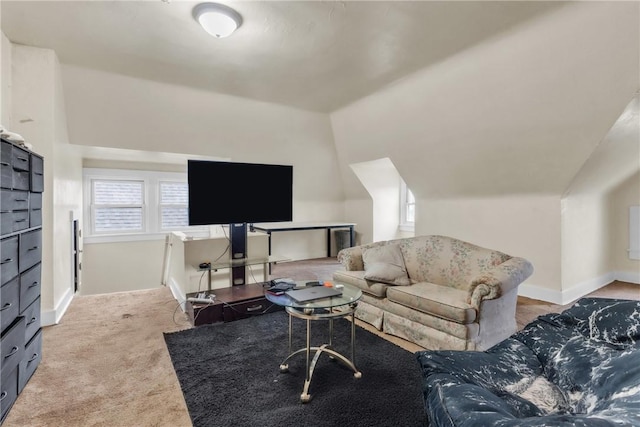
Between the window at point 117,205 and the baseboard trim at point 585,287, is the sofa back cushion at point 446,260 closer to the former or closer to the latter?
the baseboard trim at point 585,287

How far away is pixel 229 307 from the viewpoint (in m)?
3.23

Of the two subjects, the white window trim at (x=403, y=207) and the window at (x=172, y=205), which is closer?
the window at (x=172, y=205)

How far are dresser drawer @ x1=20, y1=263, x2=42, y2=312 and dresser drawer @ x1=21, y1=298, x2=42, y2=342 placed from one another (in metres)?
0.04

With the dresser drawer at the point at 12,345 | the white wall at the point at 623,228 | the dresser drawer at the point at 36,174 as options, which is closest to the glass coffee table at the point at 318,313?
the dresser drawer at the point at 12,345

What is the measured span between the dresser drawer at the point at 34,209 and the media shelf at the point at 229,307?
4.69ft

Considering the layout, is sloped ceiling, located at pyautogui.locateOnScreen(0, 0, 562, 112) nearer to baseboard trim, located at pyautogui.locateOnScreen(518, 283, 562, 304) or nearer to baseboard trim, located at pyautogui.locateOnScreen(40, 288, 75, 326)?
baseboard trim, located at pyautogui.locateOnScreen(40, 288, 75, 326)

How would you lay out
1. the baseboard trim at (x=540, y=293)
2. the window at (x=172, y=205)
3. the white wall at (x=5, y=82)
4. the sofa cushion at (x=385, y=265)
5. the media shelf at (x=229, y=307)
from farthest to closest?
the window at (x=172, y=205)
the baseboard trim at (x=540, y=293)
the media shelf at (x=229, y=307)
the sofa cushion at (x=385, y=265)
the white wall at (x=5, y=82)

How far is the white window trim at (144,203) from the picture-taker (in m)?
5.32

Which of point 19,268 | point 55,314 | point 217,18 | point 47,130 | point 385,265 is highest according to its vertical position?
point 217,18

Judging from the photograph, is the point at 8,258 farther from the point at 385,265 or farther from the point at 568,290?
the point at 568,290

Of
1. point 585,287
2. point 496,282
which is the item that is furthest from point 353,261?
point 585,287

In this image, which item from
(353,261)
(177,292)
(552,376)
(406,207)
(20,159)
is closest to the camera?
(552,376)

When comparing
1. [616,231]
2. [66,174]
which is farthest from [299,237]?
[616,231]

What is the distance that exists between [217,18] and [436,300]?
269cm
